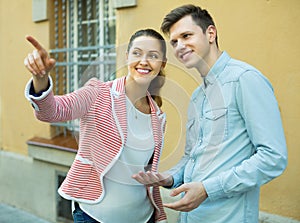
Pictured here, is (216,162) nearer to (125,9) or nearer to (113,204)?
(113,204)

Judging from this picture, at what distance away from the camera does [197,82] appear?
1.92 metres

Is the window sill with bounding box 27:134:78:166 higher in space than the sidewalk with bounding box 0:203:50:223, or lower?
higher

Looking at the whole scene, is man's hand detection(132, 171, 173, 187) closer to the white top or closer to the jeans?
the white top

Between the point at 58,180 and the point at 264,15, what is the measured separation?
334cm

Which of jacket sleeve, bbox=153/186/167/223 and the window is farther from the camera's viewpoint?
the window

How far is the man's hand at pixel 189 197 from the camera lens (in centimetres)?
173

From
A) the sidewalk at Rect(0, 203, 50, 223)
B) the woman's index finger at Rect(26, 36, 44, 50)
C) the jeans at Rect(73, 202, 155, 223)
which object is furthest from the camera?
the sidewalk at Rect(0, 203, 50, 223)

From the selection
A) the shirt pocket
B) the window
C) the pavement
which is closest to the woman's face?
the shirt pocket

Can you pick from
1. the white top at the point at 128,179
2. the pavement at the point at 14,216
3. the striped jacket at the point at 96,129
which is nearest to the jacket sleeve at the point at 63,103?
the striped jacket at the point at 96,129

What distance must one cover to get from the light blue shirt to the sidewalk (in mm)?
4112

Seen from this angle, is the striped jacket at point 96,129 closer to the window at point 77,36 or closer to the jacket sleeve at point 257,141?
the jacket sleeve at point 257,141

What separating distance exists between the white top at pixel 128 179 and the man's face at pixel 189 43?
0.36 metres

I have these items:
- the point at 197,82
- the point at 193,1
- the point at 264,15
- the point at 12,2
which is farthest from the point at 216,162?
the point at 12,2

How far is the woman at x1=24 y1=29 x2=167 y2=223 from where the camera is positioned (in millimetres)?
1968
